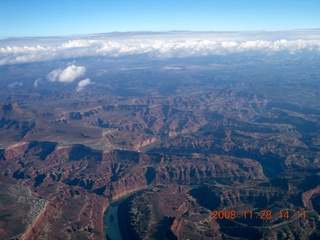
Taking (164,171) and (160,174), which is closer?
(160,174)

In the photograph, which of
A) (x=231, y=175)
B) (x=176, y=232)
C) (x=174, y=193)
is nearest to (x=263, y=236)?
(x=176, y=232)
